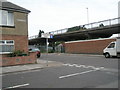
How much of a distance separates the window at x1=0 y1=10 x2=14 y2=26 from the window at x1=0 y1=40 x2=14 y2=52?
1.74 meters

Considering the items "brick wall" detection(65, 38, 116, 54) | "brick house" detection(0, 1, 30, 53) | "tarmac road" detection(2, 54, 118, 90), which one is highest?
"brick house" detection(0, 1, 30, 53)

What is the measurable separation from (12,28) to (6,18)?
1150 millimetres

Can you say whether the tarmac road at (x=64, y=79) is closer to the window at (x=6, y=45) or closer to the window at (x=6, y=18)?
the window at (x=6, y=45)

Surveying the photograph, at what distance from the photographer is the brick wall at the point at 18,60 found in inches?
558

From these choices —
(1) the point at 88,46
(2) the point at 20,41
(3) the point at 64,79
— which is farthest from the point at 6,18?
(1) the point at 88,46

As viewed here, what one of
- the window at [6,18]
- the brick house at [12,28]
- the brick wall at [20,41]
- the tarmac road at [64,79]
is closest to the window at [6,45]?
the brick house at [12,28]

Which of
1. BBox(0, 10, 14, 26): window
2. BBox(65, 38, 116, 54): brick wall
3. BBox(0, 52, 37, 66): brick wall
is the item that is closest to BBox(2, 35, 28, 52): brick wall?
BBox(0, 10, 14, 26): window

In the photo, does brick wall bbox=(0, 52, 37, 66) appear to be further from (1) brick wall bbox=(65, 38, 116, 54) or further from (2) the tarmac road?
(1) brick wall bbox=(65, 38, 116, 54)

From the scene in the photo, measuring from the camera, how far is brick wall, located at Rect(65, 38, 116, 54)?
30.7 metres

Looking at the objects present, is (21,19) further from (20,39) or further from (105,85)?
(105,85)

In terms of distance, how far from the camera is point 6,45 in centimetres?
1600

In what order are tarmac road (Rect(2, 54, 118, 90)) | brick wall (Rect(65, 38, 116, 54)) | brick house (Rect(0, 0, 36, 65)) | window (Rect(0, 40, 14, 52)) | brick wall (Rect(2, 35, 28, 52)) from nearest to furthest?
tarmac road (Rect(2, 54, 118, 90))
window (Rect(0, 40, 14, 52))
brick house (Rect(0, 0, 36, 65))
brick wall (Rect(2, 35, 28, 52))
brick wall (Rect(65, 38, 116, 54))

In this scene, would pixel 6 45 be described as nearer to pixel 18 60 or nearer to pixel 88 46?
pixel 18 60

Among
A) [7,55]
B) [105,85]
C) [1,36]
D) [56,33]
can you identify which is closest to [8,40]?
[1,36]
